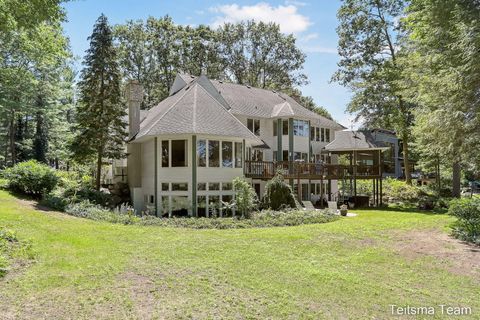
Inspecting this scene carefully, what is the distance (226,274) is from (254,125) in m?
20.5

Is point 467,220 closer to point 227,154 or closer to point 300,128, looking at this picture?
point 227,154

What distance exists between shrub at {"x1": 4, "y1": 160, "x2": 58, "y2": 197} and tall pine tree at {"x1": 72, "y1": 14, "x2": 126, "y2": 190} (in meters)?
2.85

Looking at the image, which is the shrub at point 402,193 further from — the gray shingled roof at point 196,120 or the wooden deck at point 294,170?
the gray shingled roof at point 196,120

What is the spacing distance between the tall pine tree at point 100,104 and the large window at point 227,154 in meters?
6.54

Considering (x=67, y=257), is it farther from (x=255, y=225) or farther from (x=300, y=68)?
(x=300, y=68)

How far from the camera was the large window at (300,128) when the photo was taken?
94.8 ft

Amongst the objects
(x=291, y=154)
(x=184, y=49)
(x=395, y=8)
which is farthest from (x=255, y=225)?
(x=184, y=49)

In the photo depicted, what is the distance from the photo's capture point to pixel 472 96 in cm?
1529

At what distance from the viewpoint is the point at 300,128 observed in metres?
29.2

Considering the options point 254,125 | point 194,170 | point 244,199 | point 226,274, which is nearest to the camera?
point 226,274

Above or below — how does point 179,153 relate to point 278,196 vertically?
above

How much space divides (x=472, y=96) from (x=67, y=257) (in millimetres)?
15801

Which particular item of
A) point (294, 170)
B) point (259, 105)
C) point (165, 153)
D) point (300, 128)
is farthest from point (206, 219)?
point (259, 105)

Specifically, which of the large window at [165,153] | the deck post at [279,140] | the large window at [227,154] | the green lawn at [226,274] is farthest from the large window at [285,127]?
the green lawn at [226,274]
